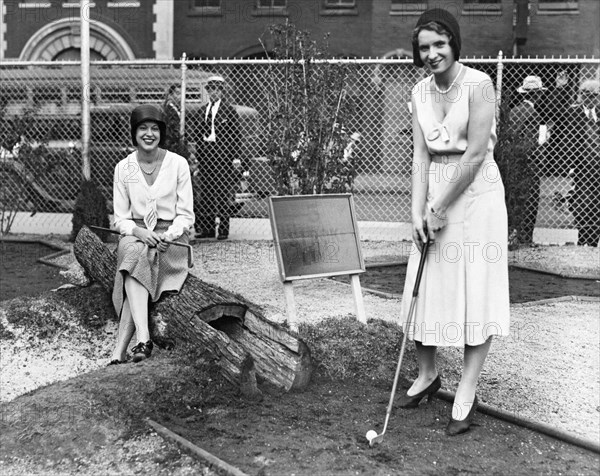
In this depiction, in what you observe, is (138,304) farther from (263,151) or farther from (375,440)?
(263,151)

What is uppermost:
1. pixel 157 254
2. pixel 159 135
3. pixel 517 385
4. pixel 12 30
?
pixel 12 30

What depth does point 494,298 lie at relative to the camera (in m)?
4.64

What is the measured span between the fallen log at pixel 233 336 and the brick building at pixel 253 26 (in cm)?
2328

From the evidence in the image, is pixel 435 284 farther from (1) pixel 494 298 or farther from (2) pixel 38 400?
(2) pixel 38 400

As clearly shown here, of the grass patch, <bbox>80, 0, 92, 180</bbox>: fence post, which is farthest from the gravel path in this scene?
<bbox>80, 0, 92, 180</bbox>: fence post

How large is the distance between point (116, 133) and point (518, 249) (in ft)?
19.6

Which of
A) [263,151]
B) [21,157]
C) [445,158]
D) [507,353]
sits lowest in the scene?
[507,353]

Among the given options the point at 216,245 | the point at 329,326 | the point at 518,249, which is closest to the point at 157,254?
the point at 329,326

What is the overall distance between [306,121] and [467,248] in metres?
4.76

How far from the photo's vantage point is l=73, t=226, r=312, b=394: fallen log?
17.3 feet

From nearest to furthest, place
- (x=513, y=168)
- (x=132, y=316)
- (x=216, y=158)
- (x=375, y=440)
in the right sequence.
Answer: (x=375, y=440)
(x=132, y=316)
(x=513, y=168)
(x=216, y=158)

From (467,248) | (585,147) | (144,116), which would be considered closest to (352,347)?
(467,248)

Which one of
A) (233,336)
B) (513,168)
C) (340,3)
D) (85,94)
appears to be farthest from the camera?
(340,3)

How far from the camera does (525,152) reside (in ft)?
38.1
